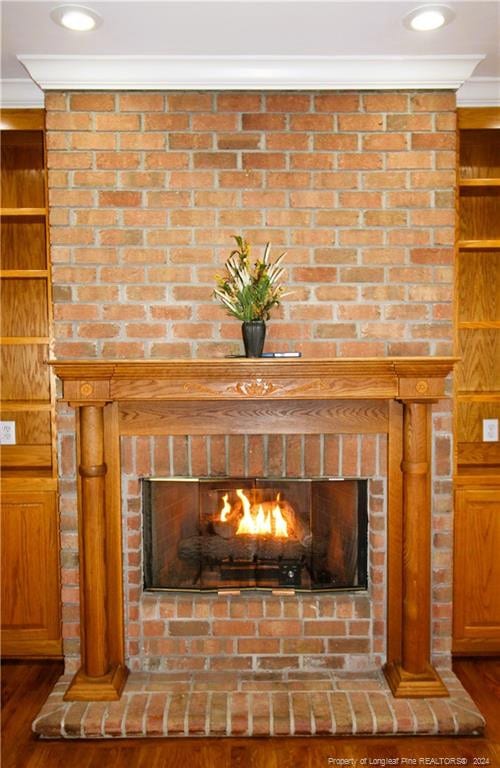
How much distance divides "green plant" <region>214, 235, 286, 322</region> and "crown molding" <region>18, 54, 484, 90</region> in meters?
0.66

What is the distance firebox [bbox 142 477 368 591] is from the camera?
2.44 meters

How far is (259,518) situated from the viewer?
248cm

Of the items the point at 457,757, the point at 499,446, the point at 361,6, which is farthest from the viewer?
the point at 499,446

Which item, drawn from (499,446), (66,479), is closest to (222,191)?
(66,479)

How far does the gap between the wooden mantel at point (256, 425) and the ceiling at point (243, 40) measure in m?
1.19

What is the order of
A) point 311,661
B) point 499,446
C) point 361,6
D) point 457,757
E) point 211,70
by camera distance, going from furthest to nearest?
point 499,446
point 311,661
point 211,70
point 457,757
point 361,6

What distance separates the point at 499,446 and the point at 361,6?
212 cm

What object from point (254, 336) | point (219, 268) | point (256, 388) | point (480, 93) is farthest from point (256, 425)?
point (480, 93)

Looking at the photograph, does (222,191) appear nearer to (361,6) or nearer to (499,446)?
(361,6)

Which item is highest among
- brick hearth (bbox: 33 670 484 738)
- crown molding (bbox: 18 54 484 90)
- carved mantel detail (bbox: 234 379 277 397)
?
crown molding (bbox: 18 54 484 90)

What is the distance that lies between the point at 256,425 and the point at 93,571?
88 centimetres

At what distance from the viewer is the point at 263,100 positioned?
2352 millimetres

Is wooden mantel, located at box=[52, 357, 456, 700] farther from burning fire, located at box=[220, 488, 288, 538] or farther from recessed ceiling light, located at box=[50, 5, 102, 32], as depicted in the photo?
recessed ceiling light, located at box=[50, 5, 102, 32]

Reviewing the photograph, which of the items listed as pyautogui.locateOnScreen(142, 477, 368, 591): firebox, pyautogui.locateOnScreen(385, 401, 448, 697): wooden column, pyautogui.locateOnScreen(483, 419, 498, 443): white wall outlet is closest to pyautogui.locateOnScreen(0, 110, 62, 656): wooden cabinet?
pyautogui.locateOnScreen(142, 477, 368, 591): firebox
